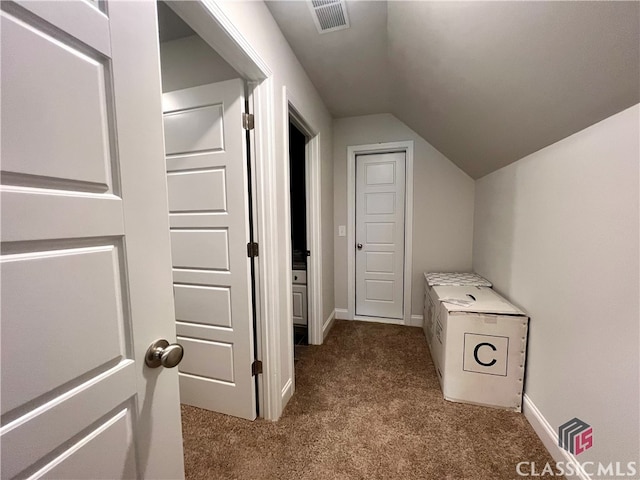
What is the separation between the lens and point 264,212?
152 cm

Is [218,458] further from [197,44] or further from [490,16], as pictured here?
[490,16]

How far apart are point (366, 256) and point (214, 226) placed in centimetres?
207

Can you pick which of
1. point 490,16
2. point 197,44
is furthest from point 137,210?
point 490,16

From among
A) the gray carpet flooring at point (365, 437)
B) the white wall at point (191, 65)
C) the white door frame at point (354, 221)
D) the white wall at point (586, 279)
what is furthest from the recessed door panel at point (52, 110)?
the white door frame at point (354, 221)

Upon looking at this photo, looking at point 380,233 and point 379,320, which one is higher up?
point 380,233

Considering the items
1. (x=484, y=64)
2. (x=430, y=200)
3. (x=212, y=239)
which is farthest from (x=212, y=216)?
(x=430, y=200)

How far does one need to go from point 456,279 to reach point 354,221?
127 centimetres

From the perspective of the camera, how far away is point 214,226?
61.8 inches

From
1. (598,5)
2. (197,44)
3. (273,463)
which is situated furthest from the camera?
(197,44)

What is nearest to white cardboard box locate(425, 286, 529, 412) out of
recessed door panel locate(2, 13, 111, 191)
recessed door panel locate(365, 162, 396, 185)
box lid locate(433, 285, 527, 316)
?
box lid locate(433, 285, 527, 316)

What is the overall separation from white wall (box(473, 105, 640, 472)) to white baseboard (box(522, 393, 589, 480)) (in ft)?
0.14

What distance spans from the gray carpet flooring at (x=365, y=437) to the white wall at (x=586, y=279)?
1.18 ft

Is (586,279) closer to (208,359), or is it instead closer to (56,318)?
(56,318)

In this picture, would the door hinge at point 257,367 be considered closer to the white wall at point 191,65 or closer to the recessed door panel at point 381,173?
the white wall at point 191,65
